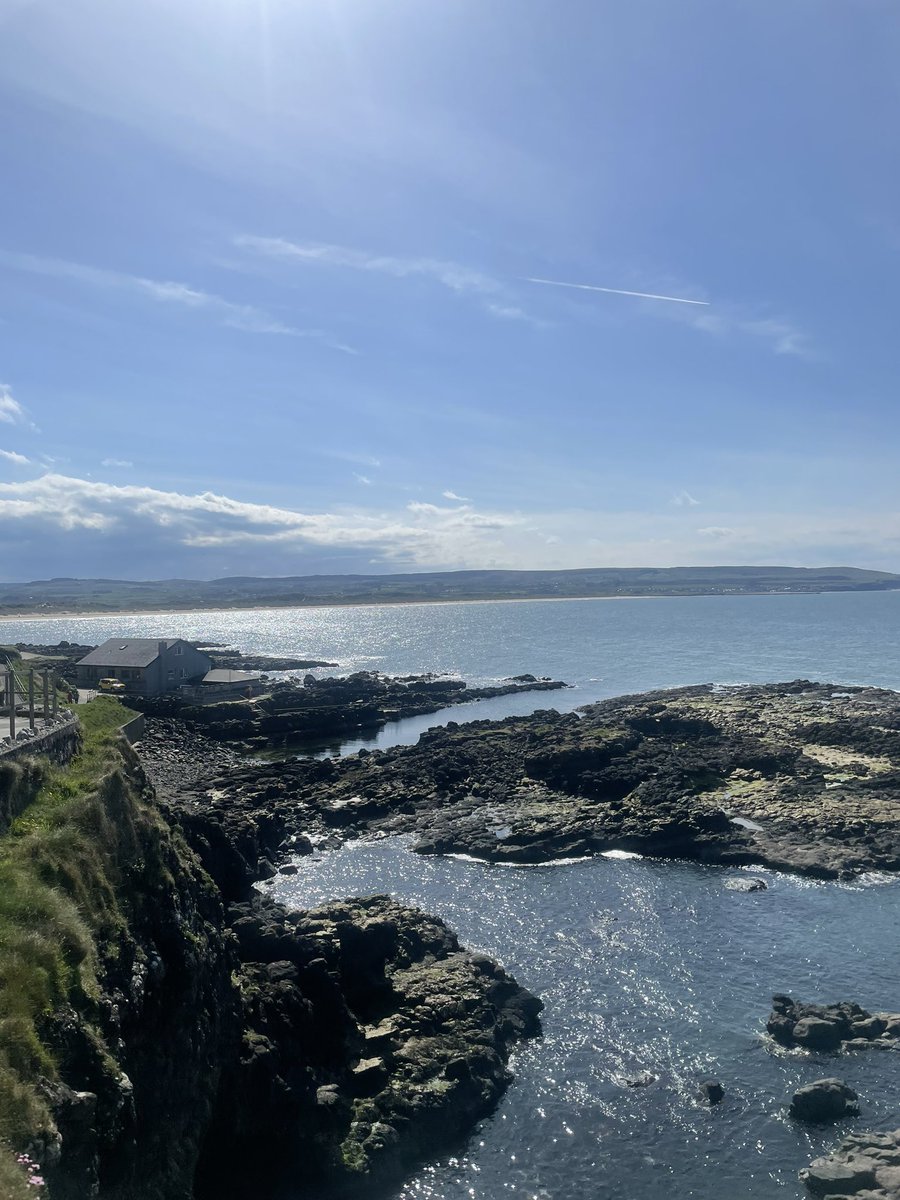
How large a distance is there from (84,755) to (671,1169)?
59.7 ft

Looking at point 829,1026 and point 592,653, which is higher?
point 592,653

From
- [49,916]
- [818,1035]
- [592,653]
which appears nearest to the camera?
[49,916]

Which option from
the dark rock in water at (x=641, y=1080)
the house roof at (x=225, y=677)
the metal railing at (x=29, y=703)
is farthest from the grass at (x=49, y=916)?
the house roof at (x=225, y=677)

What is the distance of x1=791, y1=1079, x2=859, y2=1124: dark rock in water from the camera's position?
65.4 feet

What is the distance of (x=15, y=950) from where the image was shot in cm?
1298

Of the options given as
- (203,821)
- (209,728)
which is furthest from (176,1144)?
(209,728)

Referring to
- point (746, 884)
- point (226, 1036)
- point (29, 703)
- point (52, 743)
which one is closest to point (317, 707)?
point (746, 884)

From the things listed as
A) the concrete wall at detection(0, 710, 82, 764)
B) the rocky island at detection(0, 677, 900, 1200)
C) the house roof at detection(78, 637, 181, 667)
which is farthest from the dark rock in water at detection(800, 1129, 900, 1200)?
the house roof at detection(78, 637, 181, 667)

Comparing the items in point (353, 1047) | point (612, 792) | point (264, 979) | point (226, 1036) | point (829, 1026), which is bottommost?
point (829, 1026)

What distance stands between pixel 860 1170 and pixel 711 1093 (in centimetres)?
383

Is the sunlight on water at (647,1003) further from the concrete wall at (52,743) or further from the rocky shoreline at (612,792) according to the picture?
the concrete wall at (52,743)

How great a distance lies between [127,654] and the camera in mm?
78000

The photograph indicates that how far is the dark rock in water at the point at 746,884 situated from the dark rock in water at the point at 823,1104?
13.9 metres

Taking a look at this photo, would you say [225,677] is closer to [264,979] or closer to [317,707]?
[317,707]
